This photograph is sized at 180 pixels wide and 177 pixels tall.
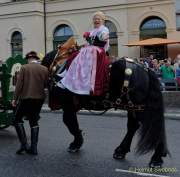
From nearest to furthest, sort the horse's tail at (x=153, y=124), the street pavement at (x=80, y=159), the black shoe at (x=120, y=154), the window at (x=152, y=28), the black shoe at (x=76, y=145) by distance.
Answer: the street pavement at (x=80, y=159) → the horse's tail at (x=153, y=124) → the black shoe at (x=120, y=154) → the black shoe at (x=76, y=145) → the window at (x=152, y=28)

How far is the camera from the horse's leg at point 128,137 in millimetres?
7172

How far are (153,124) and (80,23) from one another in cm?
2753

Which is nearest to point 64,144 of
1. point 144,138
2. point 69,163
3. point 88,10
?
point 69,163

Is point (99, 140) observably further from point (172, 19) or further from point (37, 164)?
point (172, 19)

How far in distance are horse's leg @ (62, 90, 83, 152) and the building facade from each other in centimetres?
2262

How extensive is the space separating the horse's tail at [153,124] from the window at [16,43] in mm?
29245

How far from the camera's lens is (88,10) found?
33.5 meters

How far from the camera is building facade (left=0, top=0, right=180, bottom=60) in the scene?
3064 centimetres

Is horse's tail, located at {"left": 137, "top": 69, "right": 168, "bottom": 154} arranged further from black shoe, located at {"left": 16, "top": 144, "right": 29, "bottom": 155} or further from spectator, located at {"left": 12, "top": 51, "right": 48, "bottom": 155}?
black shoe, located at {"left": 16, "top": 144, "right": 29, "bottom": 155}

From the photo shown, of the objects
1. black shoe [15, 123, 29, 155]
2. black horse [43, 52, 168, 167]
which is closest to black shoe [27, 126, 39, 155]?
black shoe [15, 123, 29, 155]

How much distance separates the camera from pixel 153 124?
6699 millimetres

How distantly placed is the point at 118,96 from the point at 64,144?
7.08 feet

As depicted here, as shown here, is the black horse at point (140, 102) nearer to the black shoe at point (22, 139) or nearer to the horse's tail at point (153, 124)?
the horse's tail at point (153, 124)

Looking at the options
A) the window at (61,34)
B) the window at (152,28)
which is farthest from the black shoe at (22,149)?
the window at (61,34)
